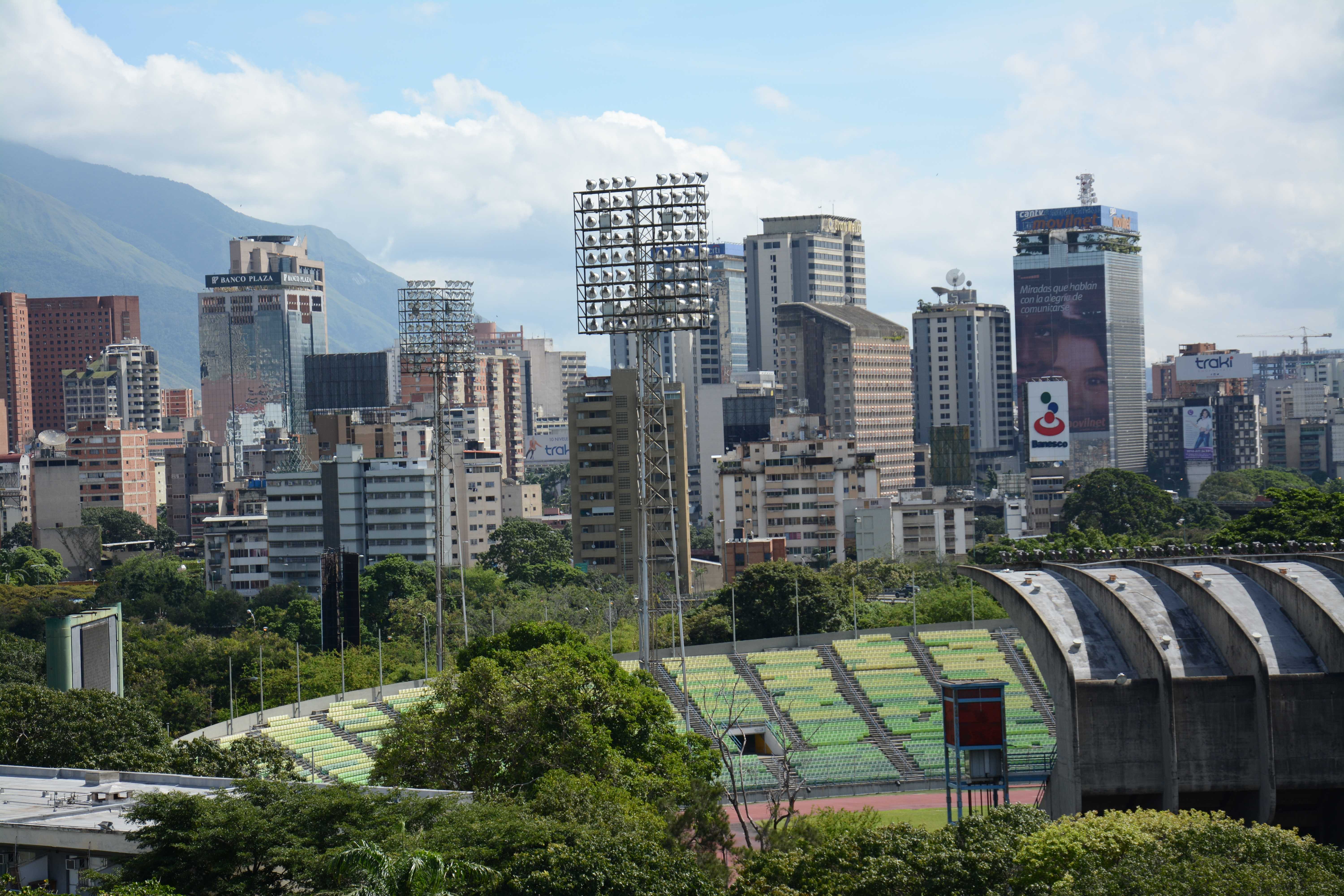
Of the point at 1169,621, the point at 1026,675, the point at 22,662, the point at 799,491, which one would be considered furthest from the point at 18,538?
the point at 1169,621

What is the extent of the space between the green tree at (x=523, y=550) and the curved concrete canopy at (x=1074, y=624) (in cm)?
6712

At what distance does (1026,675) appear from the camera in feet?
211

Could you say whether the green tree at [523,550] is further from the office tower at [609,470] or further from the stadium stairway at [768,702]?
the stadium stairway at [768,702]

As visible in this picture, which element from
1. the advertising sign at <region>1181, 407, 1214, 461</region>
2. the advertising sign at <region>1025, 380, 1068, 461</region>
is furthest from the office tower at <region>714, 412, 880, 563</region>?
the advertising sign at <region>1181, 407, 1214, 461</region>

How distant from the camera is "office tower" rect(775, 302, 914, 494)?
179875 millimetres

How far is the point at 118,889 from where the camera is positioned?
24.6 m

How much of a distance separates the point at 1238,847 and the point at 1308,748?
454 inches

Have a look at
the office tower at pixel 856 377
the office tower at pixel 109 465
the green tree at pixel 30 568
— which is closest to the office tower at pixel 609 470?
the green tree at pixel 30 568

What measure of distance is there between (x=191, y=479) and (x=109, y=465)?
15.5 m

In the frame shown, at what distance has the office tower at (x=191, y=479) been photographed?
179125 millimetres

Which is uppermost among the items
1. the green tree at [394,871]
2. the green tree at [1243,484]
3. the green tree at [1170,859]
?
the green tree at [1243,484]

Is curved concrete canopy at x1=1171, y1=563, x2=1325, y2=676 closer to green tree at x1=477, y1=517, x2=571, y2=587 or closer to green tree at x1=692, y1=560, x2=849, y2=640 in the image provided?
green tree at x1=692, y1=560, x2=849, y2=640

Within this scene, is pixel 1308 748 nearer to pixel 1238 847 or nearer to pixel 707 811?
pixel 1238 847

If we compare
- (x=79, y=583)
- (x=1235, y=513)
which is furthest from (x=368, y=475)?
(x=1235, y=513)
